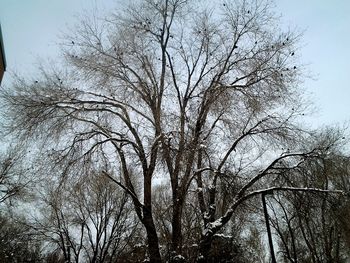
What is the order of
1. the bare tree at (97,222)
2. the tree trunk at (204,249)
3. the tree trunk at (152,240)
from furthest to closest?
the bare tree at (97,222), the tree trunk at (152,240), the tree trunk at (204,249)

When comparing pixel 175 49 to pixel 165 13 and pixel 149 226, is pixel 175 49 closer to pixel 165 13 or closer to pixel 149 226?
pixel 165 13

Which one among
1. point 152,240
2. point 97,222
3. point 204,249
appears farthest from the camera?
point 97,222

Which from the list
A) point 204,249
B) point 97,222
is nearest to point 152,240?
point 204,249

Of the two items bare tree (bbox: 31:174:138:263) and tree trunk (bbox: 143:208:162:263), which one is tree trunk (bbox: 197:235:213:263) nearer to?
tree trunk (bbox: 143:208:162:263)

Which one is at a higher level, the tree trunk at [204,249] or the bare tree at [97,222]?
the bare tree at [97,222]

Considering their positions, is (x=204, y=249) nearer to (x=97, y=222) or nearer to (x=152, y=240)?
(x=152, y=240)

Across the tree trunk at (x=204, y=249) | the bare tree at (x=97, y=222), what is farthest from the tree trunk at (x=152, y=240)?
the bare tree at (x=97, y=222)

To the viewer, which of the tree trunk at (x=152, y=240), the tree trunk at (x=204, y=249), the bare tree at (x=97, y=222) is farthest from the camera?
the bare tree at (x=97, y=222)

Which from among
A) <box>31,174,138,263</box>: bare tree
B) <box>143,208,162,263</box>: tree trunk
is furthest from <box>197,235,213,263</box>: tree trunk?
<box>31,174,138,263</box>: bare tree

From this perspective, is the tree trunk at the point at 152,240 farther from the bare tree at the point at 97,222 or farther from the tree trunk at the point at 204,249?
the bare tree at the point at 97,222

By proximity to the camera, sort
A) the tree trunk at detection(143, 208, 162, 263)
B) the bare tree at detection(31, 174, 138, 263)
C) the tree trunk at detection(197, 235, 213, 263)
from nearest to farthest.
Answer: the tree trunk at detection(197, 235, 213, 263)
the tree trunk at detection(143, 208, 162, 263)
the bare tree at detection(31, 174, 138, 263)

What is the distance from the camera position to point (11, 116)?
13.1 m

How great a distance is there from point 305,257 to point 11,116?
1204 inches

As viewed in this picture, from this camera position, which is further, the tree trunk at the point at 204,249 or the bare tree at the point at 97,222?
the bare tree at the point at 97,222
